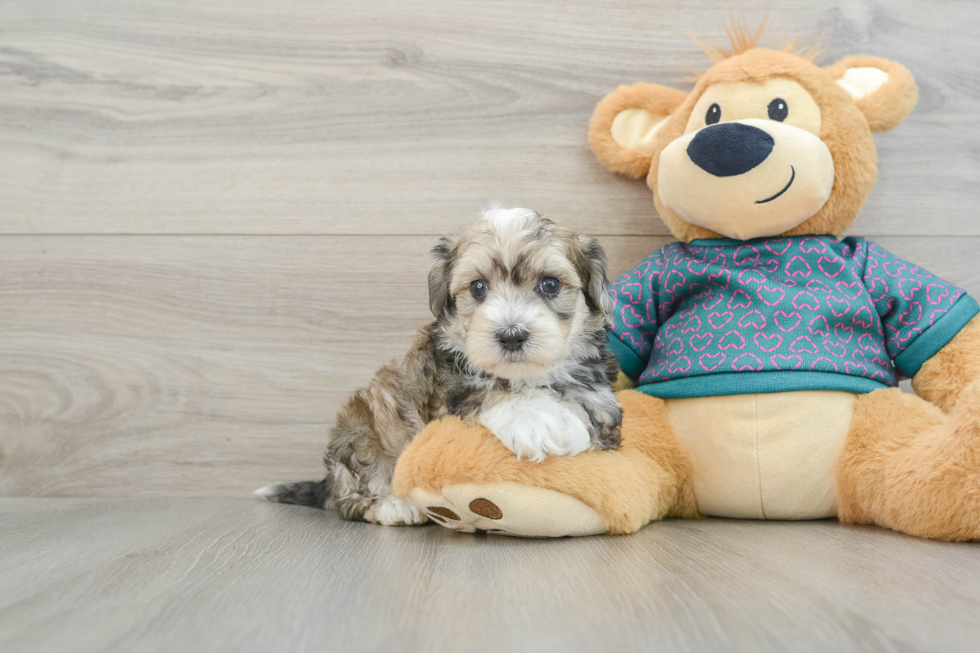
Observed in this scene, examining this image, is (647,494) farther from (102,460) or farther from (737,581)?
(102,460)

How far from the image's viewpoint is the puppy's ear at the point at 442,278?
5.37 feet

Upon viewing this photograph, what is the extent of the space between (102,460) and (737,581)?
6.35 ft

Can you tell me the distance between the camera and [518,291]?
59.2 inches

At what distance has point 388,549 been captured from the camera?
146 cm

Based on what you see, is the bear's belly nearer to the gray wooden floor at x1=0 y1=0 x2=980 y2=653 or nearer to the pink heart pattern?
the pink heart pattern

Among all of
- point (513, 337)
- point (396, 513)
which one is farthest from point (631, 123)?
point (396, 513)

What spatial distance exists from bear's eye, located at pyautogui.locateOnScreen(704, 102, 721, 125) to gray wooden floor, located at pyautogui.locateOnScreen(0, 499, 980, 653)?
1014mm

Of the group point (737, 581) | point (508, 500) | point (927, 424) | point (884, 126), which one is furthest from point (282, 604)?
point (884, 126)

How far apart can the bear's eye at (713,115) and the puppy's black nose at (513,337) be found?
33.2 inches

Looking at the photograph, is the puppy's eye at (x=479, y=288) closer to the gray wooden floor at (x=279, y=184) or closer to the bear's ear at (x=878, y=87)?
the gray wooden floor at (x=279, y=184)

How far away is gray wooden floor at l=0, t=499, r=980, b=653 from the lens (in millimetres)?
931

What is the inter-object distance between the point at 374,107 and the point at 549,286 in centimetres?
101

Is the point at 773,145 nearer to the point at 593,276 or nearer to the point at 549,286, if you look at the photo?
the point at 593,276

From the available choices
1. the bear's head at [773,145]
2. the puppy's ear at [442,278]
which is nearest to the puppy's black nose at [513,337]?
the puppy's ear at [442,278]
